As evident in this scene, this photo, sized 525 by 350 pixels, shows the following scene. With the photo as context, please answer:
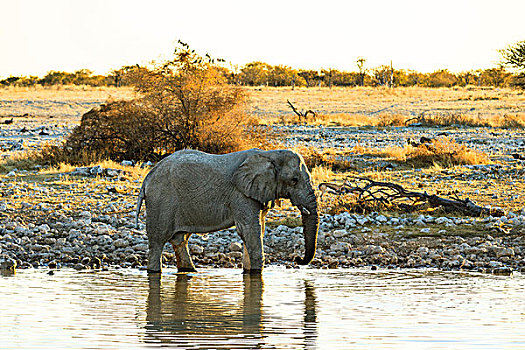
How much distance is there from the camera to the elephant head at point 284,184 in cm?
1073

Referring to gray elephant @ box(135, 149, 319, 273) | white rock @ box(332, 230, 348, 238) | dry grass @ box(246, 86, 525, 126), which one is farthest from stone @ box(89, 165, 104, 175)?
dry grass @ box(246, 86, 525, 126)

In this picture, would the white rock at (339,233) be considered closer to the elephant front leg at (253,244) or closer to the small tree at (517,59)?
the elephant front leg at (253,244)

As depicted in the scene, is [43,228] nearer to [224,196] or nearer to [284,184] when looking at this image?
[224,196]

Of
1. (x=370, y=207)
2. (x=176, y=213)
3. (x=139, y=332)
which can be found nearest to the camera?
(x=139, y=332)

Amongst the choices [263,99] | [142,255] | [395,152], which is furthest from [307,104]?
[142,255]

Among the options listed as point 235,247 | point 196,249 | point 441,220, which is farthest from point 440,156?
point 196,249

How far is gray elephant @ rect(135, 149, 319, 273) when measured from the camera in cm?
1084

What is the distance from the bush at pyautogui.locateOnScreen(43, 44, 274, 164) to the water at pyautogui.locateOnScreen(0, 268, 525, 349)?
10.2 meters

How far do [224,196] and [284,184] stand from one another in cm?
83

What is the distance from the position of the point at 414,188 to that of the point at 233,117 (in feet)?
19.9

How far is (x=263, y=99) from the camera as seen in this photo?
5034 cm

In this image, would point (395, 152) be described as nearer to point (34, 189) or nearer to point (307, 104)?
point (34, 189)

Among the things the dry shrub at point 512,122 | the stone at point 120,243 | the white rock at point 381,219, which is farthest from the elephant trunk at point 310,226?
the dry shrub at point 512,122

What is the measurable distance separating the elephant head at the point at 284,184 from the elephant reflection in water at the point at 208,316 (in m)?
0.71
